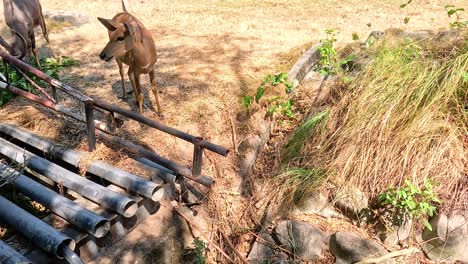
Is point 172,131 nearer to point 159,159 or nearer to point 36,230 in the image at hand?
point 159,159

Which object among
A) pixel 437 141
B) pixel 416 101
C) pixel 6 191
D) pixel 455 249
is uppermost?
pixel 416 101

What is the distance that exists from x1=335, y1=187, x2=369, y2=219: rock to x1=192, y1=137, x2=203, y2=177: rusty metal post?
4.40ft

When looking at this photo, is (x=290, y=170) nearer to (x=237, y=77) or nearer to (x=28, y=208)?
(x=237, y=77)

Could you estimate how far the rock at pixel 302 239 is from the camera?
3824 mm

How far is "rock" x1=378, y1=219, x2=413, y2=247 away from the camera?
3699 mm

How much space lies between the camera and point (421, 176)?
12.1 feet

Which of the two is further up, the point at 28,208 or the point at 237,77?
the point at 237,77

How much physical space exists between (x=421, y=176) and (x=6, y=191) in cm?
389

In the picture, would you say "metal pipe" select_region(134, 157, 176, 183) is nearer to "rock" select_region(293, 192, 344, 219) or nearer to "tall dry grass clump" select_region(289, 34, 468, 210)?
"rock" select_region(293, 192, 344, 219)

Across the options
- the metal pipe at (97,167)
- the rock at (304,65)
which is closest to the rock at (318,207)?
the metal pipe at (97,167)

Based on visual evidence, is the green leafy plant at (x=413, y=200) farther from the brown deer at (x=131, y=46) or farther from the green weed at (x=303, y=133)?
the brown deer at (x=131, y=46)

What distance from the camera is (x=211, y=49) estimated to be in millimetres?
7234

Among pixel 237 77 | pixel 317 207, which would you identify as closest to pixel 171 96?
pixel 237 77

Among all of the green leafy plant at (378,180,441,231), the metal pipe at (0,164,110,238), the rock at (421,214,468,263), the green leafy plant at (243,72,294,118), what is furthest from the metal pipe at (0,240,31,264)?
the rock at (421,214,468,263)
